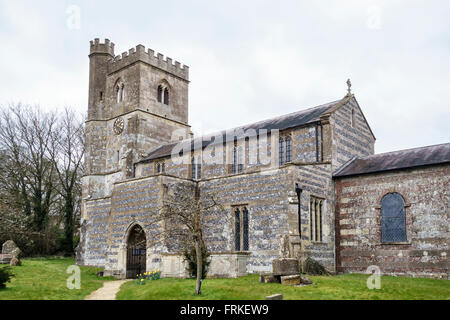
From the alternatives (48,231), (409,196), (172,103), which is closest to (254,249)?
(409,196)

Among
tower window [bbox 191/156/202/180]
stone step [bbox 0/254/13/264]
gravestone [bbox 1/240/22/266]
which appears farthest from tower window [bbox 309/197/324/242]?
stone step [bbox 0/254/13/264]

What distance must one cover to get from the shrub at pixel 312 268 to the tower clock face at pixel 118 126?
2462 centimetres

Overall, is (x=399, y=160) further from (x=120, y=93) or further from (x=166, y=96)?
(x=120, y=93)

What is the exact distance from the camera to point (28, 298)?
51.2ft

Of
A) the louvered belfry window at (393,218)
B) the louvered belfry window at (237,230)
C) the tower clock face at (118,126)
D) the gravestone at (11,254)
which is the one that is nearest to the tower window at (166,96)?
the tower clock face at (118,126)

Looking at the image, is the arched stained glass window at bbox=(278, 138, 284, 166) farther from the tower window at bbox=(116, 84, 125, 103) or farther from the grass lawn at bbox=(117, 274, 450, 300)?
the tower window at bbox=(116, 84, 125, 103)

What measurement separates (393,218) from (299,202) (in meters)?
5.18

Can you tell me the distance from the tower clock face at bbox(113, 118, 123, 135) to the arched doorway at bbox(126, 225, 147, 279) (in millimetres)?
16071

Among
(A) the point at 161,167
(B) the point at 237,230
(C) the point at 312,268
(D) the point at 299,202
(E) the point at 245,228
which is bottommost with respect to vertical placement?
(C) the point at 312,268

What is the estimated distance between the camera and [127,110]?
140ft

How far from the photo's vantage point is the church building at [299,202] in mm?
23953

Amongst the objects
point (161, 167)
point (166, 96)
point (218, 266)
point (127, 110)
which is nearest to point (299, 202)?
point (218, 266)
